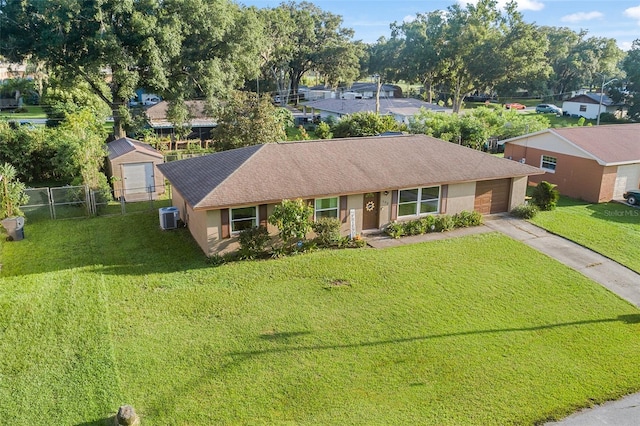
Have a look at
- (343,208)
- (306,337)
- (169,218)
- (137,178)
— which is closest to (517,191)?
(343,208)

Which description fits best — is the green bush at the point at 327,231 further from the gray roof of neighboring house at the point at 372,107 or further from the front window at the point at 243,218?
the gray roof of neighboring house at the point at 372,107

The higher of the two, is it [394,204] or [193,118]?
[193,118]

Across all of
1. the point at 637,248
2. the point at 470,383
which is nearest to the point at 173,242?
the point at 470,383

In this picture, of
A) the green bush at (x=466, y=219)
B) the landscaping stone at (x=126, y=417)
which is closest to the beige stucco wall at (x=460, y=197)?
the green bush at (x=466, y=219)

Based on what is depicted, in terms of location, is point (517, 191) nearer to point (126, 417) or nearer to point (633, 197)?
point (633, 197)

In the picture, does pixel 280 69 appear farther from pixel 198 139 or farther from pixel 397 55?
pixel 198 139

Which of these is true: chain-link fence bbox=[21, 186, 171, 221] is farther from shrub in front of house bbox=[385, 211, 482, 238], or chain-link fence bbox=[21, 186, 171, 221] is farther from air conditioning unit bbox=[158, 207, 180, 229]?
shrub in front of house bbox=[385, 211, 482, 238]

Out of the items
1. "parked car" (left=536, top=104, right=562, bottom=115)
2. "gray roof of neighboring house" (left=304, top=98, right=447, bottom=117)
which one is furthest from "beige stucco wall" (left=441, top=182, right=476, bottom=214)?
"parked car" (left=536, top=104, right=562, bottom=115)

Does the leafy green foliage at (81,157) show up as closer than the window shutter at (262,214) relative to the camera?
No
